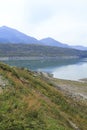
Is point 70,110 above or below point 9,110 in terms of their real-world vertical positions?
below

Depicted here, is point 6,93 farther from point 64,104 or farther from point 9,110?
point 64,104

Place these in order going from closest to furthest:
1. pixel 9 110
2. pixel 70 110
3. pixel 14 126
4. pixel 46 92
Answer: pixel 14 126, pixel 9 110, pixel 70 110, pixel 46 92

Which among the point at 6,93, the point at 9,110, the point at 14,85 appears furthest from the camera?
the point at 14,85

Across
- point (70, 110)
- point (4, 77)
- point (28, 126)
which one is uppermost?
point (4, 77)

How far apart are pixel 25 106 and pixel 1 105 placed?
1.10 meters

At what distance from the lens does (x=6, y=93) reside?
498 inches

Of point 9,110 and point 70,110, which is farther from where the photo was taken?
point 70,110

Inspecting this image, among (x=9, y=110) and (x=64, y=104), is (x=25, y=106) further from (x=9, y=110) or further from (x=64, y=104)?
(x=64, y=104)

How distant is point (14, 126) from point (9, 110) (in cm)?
113

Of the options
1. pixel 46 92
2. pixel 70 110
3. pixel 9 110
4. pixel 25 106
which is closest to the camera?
pixel 9 110

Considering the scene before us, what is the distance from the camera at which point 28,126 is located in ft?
33.0

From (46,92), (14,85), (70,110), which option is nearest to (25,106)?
(14,85)

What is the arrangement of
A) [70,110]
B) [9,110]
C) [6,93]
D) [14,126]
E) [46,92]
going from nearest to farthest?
[14,126], [9,110], [6,93], [70,110], [46,92]

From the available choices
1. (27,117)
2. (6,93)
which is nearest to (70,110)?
(6,93)
